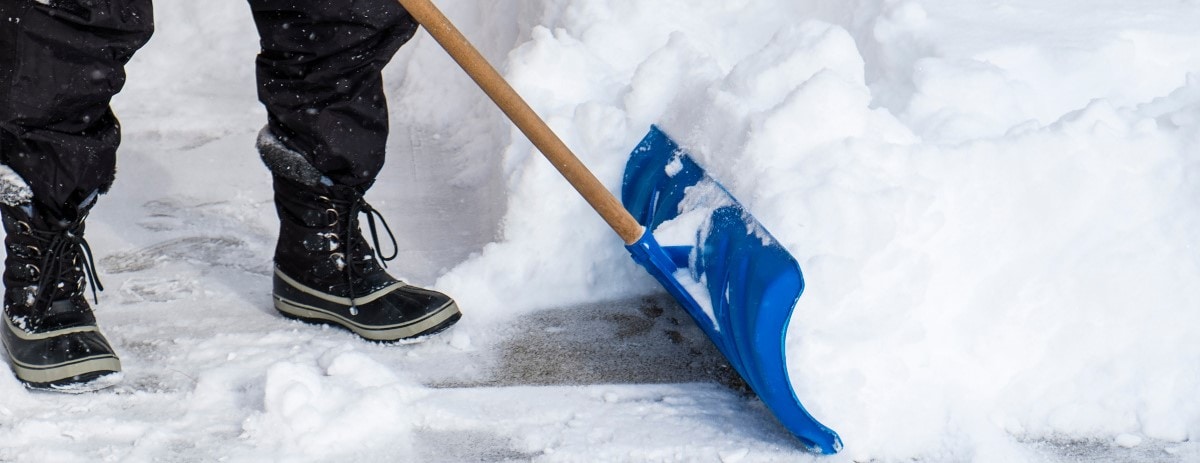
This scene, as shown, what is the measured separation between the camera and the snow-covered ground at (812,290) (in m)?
1.86

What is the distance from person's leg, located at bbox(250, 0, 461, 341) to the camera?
6.76 ft

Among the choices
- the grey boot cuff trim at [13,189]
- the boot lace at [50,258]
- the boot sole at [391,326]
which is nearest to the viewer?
the grey boot cuff trim at [13,189]

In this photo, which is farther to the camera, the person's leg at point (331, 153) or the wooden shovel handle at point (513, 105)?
the person's leg at point (331, 153)

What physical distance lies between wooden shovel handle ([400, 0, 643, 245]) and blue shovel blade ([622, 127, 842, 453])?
105mm

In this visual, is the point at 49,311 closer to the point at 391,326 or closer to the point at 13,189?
the point at 13,189

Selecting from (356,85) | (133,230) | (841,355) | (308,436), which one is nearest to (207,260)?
(133,230)

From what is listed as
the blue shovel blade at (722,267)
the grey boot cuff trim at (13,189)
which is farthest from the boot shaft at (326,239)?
the blue shovel blade at (722,267)

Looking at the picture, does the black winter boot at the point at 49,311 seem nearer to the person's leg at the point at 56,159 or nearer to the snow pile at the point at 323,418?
the person's leg at the point at 56,159

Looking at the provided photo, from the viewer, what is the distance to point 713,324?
197cm

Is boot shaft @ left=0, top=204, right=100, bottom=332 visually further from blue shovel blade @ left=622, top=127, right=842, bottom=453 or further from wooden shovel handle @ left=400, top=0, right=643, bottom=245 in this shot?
blue shovel blade @ left=622, top=127, right=842, bottom=453

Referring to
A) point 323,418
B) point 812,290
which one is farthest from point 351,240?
point 812,290

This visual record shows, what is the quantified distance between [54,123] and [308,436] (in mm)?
664

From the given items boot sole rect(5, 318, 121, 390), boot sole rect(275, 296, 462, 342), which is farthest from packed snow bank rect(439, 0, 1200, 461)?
boot sole rect(5, 318, 121, 390)

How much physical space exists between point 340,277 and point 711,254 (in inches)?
29.4
